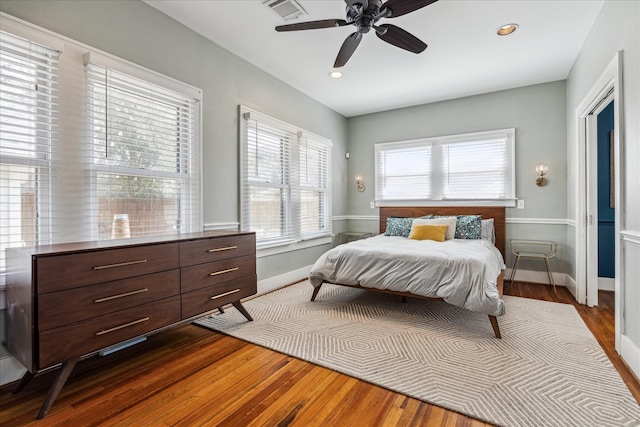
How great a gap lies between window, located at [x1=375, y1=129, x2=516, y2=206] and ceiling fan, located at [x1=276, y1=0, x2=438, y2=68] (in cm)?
259

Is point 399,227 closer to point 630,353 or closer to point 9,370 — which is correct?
point 630,353

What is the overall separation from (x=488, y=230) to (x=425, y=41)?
8.41 feet

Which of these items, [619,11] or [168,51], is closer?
[619,11]

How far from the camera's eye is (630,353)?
78.7 inches

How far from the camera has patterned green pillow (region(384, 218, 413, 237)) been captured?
4504mm

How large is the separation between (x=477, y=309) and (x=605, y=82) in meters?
2.05

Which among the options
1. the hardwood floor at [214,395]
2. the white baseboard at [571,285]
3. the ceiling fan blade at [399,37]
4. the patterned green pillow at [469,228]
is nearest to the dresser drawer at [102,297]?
the hardwood floor at [214,395]

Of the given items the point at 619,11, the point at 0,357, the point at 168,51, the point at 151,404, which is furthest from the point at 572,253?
the point at 0,357

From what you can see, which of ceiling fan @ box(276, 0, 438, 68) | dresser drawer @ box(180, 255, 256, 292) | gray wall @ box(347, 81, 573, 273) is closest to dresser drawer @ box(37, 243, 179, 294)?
dresser drawer @ box(180, 255, 256, 292)

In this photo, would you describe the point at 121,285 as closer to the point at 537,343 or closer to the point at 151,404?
the point at 151,404

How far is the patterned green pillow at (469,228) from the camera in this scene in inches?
162

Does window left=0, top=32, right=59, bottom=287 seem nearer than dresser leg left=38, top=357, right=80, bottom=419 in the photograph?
No

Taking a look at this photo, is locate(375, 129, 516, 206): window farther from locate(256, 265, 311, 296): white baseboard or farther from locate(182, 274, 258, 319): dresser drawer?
locate(182, 274, 258, 319): dresser drawer

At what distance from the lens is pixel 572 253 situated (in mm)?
3795
